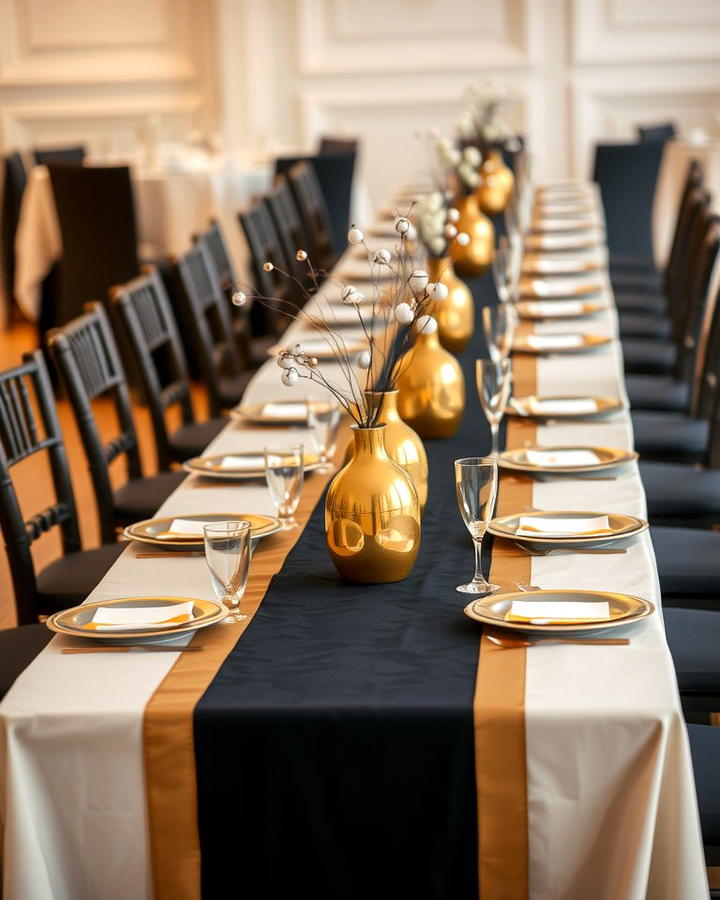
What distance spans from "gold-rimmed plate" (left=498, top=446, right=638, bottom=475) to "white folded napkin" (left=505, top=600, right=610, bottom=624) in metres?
0.68

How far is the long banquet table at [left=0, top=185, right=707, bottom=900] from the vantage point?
1.59 meters

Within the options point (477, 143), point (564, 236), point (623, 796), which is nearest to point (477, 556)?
point (623, 796)

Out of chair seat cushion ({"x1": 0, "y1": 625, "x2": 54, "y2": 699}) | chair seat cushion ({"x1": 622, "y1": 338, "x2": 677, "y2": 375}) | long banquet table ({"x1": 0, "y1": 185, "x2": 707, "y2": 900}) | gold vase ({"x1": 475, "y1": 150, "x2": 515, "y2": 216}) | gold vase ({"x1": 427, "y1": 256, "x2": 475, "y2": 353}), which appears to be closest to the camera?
long banquet table ({"x1": 0, "y1": 185, "x2": 707, "y2": 900})

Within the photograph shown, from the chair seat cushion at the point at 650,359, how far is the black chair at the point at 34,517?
7.71ft

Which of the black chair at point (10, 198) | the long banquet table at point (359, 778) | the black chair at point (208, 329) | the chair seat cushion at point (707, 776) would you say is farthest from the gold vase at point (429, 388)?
the black chair at point (10, 198)

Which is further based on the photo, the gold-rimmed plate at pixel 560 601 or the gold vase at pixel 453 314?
the gold vase at pixel 453 314

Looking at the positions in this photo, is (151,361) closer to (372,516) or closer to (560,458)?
(560,458)

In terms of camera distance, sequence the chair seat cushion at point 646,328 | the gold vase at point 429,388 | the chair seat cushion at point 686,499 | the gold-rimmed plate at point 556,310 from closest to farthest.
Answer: the gold vase at point 429,388, the chair seat cushion at point 686,499, the gold-rimmed plate at point 556,310, the chair seat cushion at point 646,328

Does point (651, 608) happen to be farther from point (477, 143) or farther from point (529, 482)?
point (477, 143)

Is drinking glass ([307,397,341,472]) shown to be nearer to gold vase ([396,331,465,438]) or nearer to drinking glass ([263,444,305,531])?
gold vase ([396,331,465,438])

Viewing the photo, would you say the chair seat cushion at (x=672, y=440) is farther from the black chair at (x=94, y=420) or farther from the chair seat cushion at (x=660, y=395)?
the black chair at (x=94, y=420)

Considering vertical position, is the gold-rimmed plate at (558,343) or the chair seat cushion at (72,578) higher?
the gold-rimmed plate at (558,343)

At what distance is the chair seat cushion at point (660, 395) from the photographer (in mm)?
4242

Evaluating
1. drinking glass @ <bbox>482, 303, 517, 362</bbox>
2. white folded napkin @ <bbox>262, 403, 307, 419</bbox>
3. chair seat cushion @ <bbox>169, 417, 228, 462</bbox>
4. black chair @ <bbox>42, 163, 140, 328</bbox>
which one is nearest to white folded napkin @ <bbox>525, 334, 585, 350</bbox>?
drinking glass @ <bbox>482, 303, 517, 362</bbox>
